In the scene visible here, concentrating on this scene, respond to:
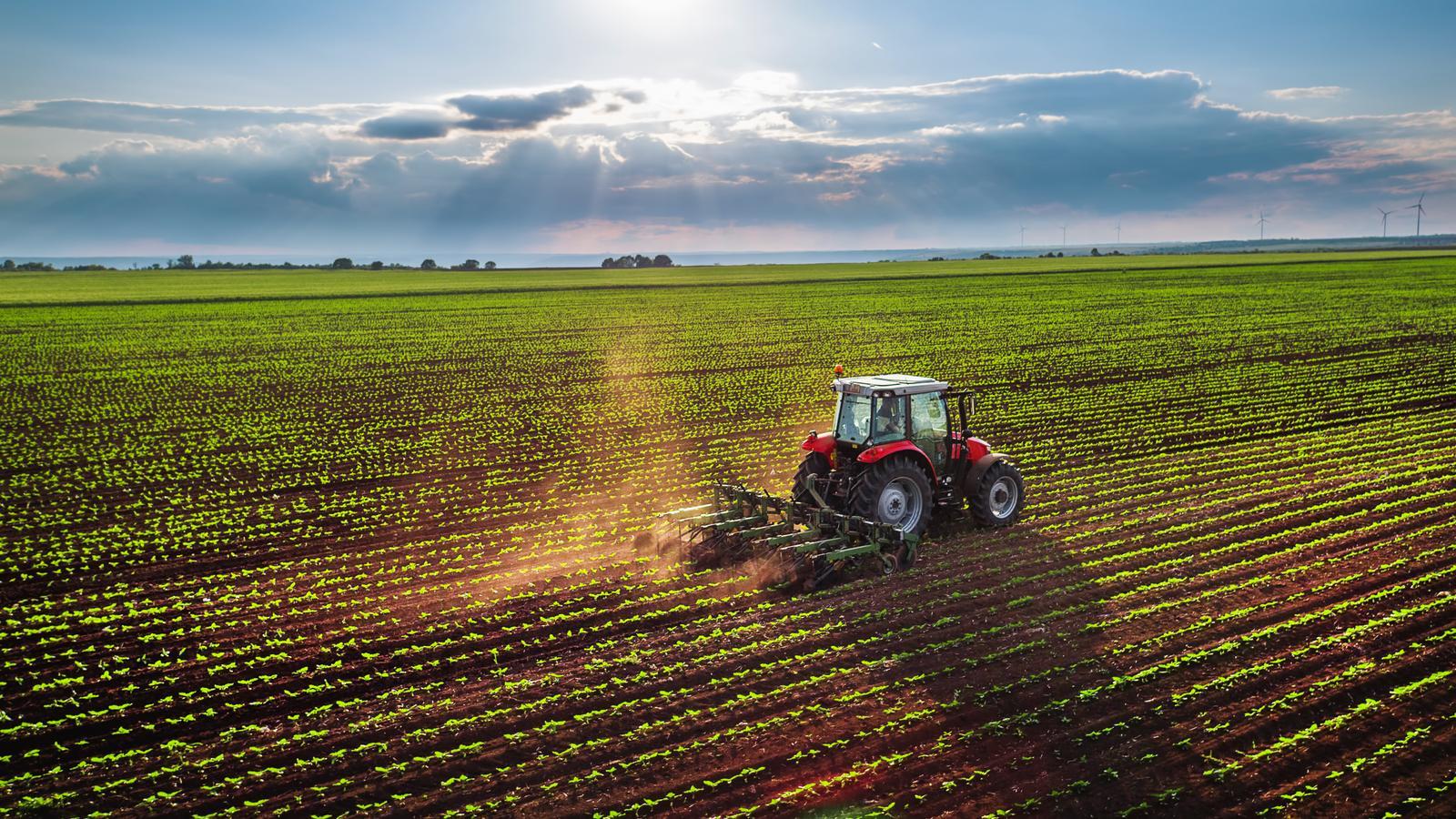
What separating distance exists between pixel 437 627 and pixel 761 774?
484 centimetres

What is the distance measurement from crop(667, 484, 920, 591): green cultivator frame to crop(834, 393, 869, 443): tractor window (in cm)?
112

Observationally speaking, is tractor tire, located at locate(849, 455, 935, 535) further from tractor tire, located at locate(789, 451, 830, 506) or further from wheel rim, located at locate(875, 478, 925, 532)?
tractor tire, located at locate(789, 451, 830, 506)

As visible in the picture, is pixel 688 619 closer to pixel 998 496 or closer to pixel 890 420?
pixel 890 420

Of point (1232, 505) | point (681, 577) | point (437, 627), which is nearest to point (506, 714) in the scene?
point (437, 627)

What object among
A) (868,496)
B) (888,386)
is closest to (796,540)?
(868,496)

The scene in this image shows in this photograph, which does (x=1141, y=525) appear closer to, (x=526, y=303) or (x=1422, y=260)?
(x=526, y=303)

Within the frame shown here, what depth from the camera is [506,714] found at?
9.12 metres

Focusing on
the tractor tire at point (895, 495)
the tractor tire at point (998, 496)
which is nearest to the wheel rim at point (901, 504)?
the tractor tire at point (895, 495)

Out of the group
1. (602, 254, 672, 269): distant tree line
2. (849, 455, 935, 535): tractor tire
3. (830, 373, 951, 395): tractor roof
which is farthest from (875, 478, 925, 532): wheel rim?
(602, 254, 672, 269): distant tree line

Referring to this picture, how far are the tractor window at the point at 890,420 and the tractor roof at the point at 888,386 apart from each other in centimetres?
17

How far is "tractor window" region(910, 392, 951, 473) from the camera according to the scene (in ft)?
45.1

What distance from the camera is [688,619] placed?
11266 millimetres

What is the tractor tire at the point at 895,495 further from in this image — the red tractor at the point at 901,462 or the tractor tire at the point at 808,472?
the tractor tire at the point at 808,472

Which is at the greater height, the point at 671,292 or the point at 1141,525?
the point at 671,292
